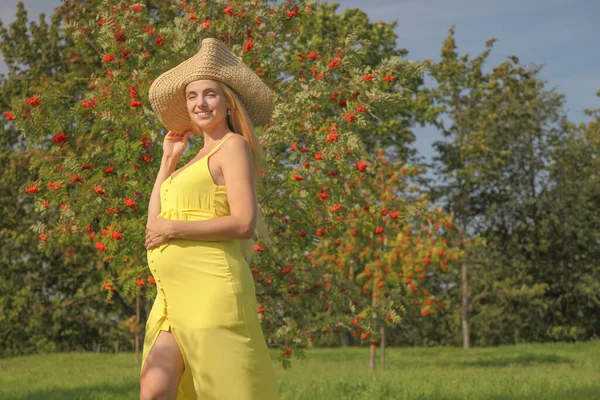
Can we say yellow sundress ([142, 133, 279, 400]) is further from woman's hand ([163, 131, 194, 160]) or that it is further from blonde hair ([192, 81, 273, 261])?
woman's hand ([163, 131, 194, 160])

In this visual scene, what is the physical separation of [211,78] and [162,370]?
4.85 ft

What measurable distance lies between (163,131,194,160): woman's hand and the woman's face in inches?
11.7

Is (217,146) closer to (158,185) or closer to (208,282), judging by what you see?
(158,185)

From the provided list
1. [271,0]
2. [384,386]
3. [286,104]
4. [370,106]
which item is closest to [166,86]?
[286,104]

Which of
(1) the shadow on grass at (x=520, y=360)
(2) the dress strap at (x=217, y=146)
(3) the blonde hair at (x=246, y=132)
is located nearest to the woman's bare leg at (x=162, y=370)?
(3) the blonde hair at (x=246, y=132)

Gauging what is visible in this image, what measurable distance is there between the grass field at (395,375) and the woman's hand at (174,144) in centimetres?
575

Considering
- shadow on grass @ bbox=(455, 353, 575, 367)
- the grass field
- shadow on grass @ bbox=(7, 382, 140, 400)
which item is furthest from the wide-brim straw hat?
shadow on grass @ bbox=(455, 353, 575, 367)

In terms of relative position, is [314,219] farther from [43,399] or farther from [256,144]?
[43,399]

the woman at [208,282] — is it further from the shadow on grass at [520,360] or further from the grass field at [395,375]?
the shadow on grass at [520,360]

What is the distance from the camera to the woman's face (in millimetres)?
4059

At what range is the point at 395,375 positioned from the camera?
13.7 m

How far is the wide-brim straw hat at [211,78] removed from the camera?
165 inches

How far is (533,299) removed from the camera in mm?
29109

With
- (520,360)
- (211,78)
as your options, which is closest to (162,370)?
(211,78)
